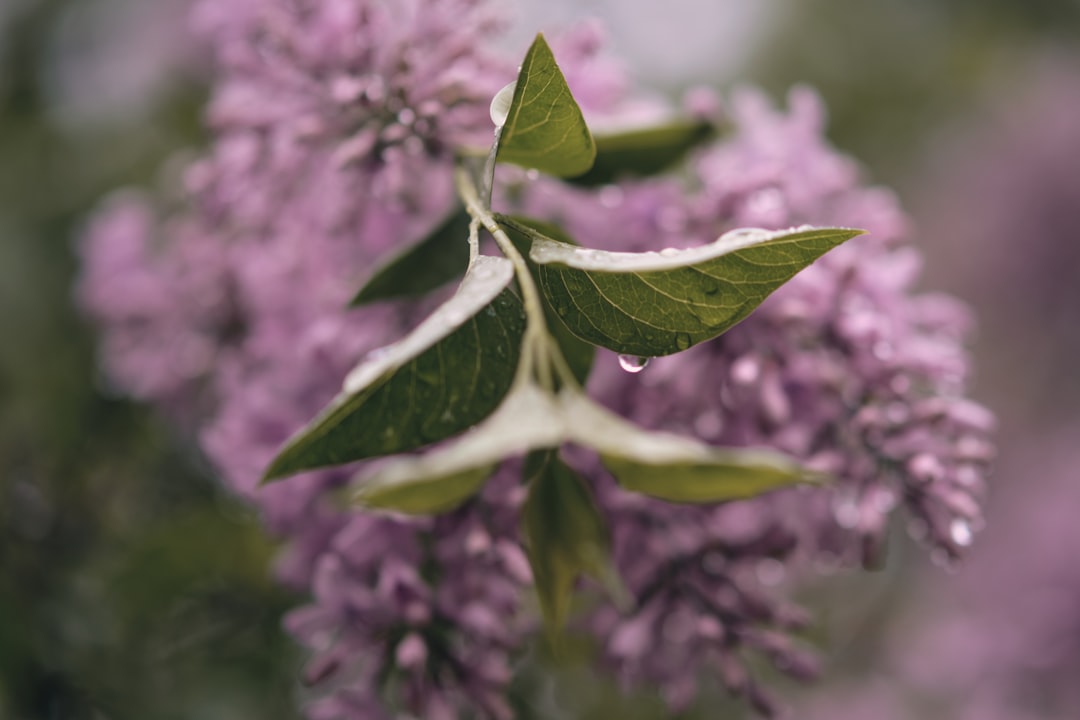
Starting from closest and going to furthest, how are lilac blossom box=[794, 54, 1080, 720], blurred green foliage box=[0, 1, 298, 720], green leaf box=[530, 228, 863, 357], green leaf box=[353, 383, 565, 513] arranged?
green leaf box=[353, 383, 565, 513] → green leaf box=[530, 228, 863, 357] → blurred green foliage box=[0, 1, 298, 720] → lilac blossom box=[794, 54, 1080, 720]

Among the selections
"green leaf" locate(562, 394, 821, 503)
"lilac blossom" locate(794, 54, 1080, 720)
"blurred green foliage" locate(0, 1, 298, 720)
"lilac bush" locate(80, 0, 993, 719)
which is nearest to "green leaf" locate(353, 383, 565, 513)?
"green leaf" locate(562, 394, 821, 503)

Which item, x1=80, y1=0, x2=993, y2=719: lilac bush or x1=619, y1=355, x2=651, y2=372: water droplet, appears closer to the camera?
x1=619, y1=355, x2=651, y2=372: water droplet

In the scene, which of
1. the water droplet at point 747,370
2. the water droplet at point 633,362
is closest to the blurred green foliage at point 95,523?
the water droplet at point 747,370

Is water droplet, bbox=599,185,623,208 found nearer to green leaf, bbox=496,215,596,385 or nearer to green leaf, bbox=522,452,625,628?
green leaf, bbox=496,215,596,385

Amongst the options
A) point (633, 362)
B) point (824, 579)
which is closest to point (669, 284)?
point (633, 362)

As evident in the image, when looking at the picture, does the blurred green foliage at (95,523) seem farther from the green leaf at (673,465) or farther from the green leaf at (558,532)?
the green leaf at (673,465)

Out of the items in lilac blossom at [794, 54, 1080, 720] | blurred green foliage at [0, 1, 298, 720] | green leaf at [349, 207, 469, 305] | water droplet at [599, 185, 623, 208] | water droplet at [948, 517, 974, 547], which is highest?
green leaf at [349, 207, 469, 305]
